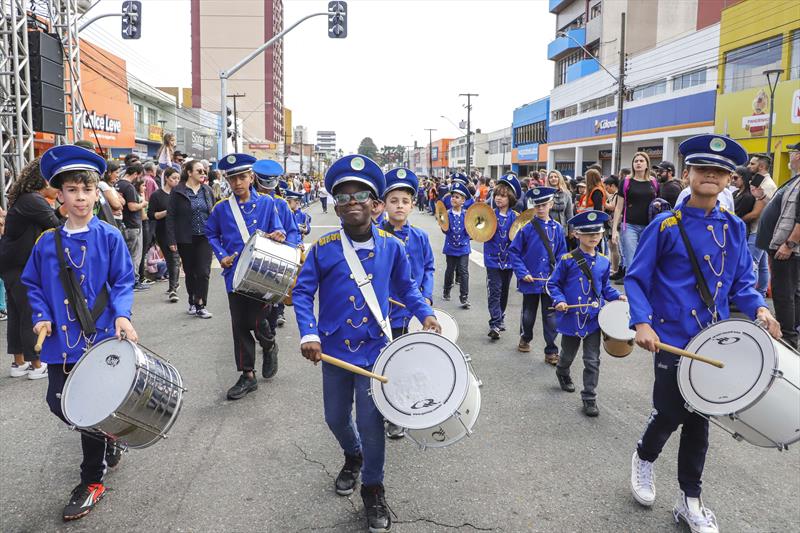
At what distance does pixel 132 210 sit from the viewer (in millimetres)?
10414

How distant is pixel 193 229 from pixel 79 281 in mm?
4948

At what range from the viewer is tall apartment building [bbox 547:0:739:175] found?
3444 centimetres

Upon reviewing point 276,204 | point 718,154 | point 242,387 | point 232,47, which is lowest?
point 242,387

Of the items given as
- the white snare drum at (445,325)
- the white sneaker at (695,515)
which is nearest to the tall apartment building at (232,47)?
the white snare drum at (445,325)

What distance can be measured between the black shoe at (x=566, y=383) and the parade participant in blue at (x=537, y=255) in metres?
0.89

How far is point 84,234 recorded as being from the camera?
3684mm

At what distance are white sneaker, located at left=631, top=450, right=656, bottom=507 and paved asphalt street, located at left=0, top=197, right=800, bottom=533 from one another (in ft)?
0.24

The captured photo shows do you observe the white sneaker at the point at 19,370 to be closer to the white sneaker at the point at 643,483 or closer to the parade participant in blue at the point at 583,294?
the parade participant in blue at the point at 583,294

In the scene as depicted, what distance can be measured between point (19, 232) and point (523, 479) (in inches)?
180

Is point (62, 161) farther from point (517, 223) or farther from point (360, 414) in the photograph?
point (517, 223)

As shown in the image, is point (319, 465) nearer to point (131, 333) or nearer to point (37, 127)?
point (131, 333)

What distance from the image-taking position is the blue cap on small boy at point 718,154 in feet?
11.3

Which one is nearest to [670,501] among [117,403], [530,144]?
[117,403]

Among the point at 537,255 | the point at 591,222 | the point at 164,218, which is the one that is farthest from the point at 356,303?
the point at 164,218
